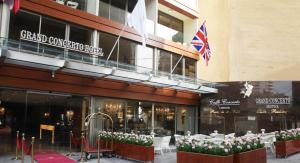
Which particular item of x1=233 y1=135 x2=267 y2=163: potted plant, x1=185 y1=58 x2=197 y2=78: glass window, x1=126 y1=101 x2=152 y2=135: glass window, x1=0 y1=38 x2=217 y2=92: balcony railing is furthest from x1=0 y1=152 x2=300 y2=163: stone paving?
x1=185 y1=58 x2=197 y2=78: glass window

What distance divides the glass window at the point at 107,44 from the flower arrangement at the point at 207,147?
29.5 feet

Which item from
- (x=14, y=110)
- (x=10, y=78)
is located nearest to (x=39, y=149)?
(x=14, y=110)

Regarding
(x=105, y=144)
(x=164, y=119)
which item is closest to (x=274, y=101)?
(x=164, y=119)

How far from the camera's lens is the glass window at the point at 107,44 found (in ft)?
65.4

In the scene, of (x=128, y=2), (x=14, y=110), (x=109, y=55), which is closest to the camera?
(x=14, y=110)

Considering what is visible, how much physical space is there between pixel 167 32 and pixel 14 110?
1452 cm

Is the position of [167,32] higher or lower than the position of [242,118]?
higher

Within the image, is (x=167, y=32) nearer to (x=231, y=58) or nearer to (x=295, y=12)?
(x=231, y=58)

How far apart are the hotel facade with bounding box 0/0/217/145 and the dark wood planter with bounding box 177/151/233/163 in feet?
20.6

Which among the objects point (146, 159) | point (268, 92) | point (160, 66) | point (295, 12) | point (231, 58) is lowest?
point (146, 159)

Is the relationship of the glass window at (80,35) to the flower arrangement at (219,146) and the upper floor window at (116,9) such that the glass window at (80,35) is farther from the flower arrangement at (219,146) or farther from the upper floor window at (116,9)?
the flower arrangement at (219,146)

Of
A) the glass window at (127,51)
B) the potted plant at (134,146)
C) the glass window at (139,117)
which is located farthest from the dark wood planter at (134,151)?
the glass window at (127,51)

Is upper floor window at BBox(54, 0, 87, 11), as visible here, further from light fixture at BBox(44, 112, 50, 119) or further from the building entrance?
light fixture at BBox(44, 112, 50, 119)

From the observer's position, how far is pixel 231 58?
36969 millimetres
